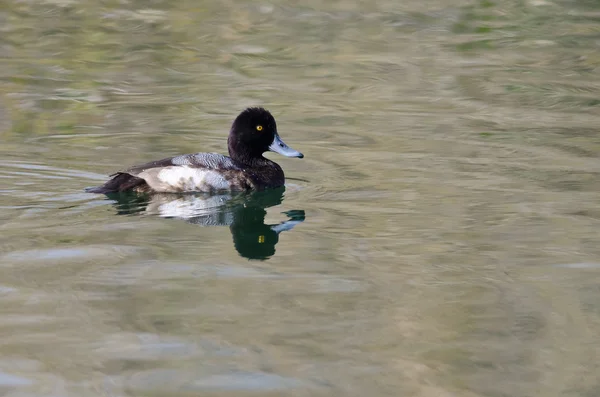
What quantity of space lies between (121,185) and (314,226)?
5.75 feet

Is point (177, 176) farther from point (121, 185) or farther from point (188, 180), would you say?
point (121, 185)

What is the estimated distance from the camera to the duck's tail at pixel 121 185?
29.1ft

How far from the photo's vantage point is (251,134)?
383 inches

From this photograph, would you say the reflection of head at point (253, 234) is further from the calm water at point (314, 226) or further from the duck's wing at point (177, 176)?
the duck's wing at point (177, 176)

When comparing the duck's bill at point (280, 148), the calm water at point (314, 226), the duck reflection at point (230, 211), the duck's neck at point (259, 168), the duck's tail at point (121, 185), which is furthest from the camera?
the duck's bill at point (280, 148)

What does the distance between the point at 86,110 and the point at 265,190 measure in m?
4.37

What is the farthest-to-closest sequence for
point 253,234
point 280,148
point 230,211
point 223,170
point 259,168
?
1. point 280,148
2. point 259,168
3. point 223,170
4. point 230,211
5. point 253,234

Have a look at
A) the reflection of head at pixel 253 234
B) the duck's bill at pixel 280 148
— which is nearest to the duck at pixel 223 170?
the duck's bill at pixel 280 148

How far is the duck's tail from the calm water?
82 mm

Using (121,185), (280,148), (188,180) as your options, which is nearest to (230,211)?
(188,180)

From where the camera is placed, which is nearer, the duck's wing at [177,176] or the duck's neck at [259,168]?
the duck's wing at [177,176]

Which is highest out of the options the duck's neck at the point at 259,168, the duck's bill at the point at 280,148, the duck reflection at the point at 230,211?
the duck's bill at the point at 280,148

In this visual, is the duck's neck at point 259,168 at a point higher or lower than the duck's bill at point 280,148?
lower

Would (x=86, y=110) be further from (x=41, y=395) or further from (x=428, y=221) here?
(x=41, y=395)
